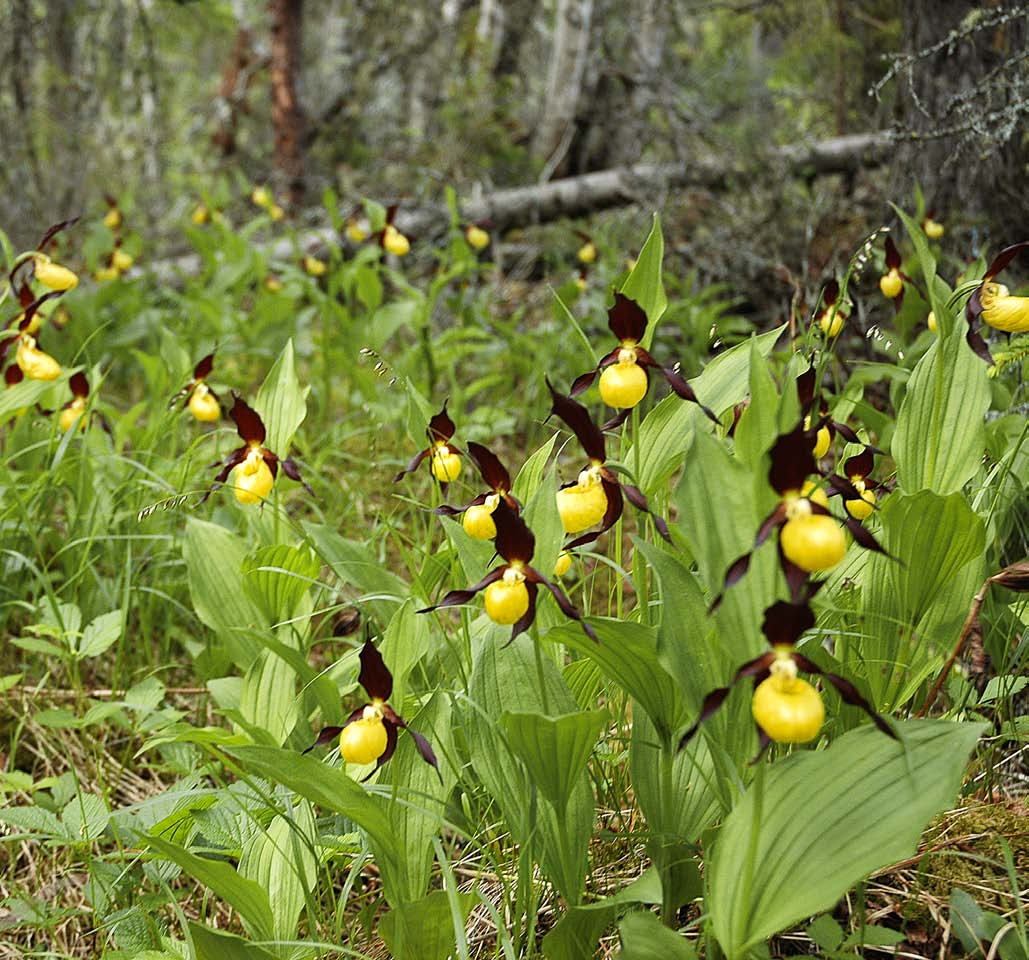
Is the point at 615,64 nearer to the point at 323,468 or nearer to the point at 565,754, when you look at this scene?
the point at 323,468

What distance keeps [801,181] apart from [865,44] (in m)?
0.73

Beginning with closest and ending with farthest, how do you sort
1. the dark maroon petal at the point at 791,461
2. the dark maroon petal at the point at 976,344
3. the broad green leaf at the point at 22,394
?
1. the dark maroon petal at the point at 791,461
2. the dark maroon petal at the point at 976,344
3. the broad green leaf at the point at 22,394

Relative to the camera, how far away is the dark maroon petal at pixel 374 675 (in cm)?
123

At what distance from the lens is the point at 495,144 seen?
6016 millimetres

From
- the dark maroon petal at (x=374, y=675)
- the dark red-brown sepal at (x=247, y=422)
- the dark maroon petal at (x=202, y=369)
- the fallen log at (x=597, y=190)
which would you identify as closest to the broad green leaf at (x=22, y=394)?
the dark maroon petal at (x=202, y=369)

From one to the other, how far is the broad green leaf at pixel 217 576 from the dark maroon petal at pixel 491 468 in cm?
84

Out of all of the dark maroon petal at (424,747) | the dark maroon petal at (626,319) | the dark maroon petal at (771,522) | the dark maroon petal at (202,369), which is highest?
the dark maroon petal at (626,319)

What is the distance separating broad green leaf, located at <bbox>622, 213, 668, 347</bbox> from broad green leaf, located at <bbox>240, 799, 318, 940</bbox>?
891 mm

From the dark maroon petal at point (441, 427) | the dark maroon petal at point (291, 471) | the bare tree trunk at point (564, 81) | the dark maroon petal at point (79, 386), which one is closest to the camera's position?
the dark maroon petal at point (441, 427)

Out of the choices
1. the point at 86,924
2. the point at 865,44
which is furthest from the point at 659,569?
the point at 865,44

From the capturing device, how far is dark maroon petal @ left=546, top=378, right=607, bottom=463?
3.82 ft

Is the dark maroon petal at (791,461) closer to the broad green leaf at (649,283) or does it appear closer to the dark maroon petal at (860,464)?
the broad green leaf at (649,283)

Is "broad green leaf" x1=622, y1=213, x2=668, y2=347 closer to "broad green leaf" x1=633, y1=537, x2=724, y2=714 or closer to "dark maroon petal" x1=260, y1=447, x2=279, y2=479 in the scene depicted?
"broad green leaf" x1=633, y1=537, x2=724, y2=714

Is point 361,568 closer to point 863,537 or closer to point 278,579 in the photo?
point 278,579
